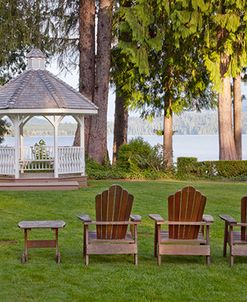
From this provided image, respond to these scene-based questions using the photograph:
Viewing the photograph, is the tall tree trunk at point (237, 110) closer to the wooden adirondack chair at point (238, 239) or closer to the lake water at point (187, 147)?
the lake water at point (187, 147)

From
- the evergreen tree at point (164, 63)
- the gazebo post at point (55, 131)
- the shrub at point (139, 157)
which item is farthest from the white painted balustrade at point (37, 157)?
the evergreen tree at point (164, 63)

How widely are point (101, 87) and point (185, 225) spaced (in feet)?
55.2

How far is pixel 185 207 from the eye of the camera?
7711 mm

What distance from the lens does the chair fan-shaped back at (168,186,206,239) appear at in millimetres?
7691

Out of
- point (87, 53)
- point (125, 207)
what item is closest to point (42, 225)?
point (125, 207)

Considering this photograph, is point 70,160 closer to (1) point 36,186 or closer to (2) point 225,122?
(1) point 36,186

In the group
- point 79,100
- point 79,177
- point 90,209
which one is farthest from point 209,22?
point 90,209

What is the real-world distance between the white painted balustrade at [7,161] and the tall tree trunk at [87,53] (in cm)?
635

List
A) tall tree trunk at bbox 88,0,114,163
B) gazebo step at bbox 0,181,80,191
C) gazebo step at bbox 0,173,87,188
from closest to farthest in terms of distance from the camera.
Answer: gazebo step at bbox 0,181,80,191 → gazebo step at bbox 0,173,87,188 → tall tree trunk at bbox 88,0,114,163

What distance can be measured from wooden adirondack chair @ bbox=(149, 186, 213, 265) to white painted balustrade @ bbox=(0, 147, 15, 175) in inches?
442

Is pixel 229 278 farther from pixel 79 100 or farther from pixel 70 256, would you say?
pixel 79 100

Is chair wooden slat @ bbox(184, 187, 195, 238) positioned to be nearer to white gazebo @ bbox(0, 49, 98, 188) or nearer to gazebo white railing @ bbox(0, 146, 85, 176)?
white gazebo @ bbox(0, 49, 98, 188)

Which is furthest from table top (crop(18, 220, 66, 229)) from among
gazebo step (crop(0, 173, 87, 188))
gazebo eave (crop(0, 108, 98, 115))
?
gazebo eave (crop(0, 108, 98, 115))

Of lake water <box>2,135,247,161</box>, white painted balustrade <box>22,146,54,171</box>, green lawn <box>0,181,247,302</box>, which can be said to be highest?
lake water <box>2,135,247,161</box>
